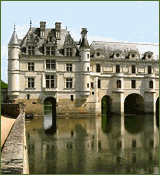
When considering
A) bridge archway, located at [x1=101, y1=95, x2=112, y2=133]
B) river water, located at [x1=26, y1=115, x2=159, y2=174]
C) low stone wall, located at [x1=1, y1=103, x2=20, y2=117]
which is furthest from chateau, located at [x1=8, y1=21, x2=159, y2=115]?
river water, located at [x1=26, y1=115, x2=159, y2=174]

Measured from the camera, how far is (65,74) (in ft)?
127

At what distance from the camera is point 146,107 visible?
43.2 m

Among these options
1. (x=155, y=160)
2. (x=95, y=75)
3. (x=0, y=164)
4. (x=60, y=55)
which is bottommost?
(x=155, y=160)

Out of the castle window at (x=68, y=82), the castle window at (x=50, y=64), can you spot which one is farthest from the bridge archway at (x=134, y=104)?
the castle window at (x=50, y=64)

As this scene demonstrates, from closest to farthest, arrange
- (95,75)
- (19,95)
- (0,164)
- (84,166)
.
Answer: (0,164) < (84,166) < (19,95) < (95,75)

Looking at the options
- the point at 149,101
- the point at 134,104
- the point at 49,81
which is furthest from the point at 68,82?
the point at 134,104

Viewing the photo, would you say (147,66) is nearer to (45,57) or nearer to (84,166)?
(45,57)

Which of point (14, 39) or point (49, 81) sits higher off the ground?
point (14, 39)

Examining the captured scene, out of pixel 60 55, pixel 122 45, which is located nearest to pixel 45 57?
pixel 60 55

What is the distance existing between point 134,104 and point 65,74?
576 inches

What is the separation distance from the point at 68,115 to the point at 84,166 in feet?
83.8

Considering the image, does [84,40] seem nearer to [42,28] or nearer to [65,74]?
[65,74]

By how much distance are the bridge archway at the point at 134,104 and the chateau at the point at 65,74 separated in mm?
1086

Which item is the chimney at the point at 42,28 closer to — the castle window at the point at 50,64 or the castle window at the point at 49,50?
the castle window at the point at 49,50
